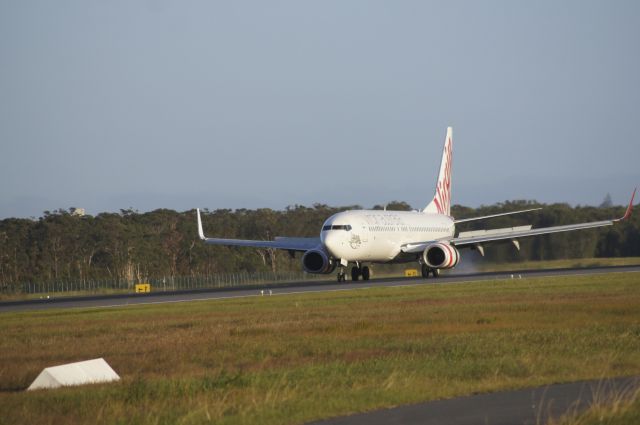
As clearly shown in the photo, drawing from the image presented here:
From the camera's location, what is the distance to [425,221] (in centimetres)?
6644

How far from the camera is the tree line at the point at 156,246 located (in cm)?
9719

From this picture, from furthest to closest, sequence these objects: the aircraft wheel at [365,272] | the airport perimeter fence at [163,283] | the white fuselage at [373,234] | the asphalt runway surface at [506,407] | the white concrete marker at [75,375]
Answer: the airport perimeter fence at [163,283], the aircraft wheel at [365,272], the white fuselage at [373,234], the white concrete marker at [75,375], the asphalt runway surface at [506,407]

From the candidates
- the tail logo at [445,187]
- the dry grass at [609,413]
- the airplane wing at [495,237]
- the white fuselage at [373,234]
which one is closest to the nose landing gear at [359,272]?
the white fuselage at [373,234]

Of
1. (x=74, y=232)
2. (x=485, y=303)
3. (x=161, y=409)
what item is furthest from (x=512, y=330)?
(x=74, y=232)

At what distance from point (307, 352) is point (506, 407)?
851 cm

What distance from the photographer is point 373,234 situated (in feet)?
194

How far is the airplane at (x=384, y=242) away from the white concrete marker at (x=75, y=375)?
122ft

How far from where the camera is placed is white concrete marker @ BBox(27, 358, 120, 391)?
61.0ft

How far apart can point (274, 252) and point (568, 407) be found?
3621 inches

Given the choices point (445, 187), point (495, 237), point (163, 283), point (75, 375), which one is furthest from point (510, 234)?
point (75, 375)

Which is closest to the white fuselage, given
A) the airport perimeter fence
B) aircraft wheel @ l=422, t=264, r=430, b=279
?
aircraft wheel @ l=422, t=264, r=430, b=279

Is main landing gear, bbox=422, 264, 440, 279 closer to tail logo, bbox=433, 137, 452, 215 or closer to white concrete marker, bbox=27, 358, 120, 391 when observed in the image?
tail logo, bbox=433, 137, 452, 215

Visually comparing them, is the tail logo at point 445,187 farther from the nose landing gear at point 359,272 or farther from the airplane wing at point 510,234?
the nose landing gear at point 359,272

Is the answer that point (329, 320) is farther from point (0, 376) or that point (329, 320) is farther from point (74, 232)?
point (74, 232)
